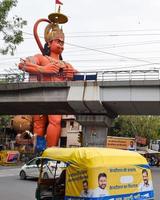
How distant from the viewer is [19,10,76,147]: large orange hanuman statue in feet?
170

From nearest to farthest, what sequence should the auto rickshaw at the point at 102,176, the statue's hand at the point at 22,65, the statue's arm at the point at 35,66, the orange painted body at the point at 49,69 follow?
the auto rickshaw at the point at 102,176, the orange painted body at the point at 49,69, the statue's arm at the point at 35,66, the statue's hand at the point at 22,65

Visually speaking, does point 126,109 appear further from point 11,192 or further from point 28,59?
point 11,192

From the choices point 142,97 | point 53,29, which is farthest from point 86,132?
point 53,29

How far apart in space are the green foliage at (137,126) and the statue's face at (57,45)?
71.5 feet

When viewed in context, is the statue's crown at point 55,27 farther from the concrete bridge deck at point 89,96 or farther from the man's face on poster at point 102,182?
the man's face on poster at point 102,182

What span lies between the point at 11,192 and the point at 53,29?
3762 centimetres

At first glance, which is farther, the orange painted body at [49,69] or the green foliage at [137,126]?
the green foliage at [137,126]

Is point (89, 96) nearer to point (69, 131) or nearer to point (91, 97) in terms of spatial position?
point (91, 97)

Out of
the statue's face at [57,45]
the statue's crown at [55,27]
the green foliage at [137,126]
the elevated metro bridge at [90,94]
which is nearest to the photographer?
the elevated metro bridge at [90,94]

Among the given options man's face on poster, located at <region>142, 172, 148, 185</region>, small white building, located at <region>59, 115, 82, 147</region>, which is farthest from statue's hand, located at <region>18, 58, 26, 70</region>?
man's face on poster, located at <region>142, 172, 148, 185</region>

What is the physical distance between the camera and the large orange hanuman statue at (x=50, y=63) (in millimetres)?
51875

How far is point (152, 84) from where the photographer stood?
36531mm

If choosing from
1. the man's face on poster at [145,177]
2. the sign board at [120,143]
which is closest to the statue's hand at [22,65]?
the sign board at [120,143]

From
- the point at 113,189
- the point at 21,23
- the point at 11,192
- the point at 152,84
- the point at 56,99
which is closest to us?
the point at 113,189
